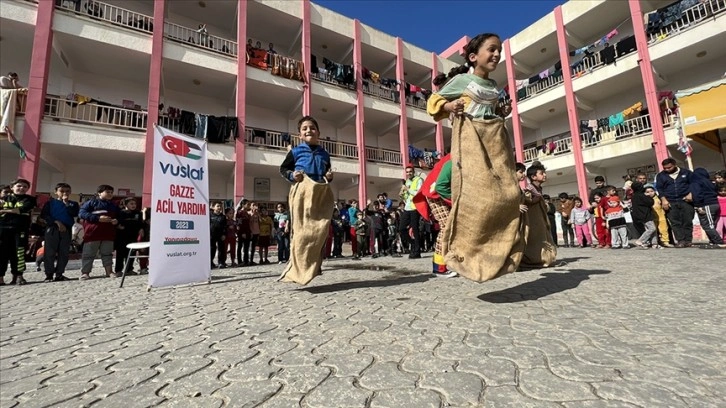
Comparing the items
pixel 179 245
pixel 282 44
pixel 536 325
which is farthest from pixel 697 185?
pixel 282 44

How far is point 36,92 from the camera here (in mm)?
9820

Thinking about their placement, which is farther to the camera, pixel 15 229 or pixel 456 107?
pixel 15 229

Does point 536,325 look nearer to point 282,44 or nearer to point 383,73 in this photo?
point 282,44

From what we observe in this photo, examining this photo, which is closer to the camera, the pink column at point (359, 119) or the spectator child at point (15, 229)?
the spectator child at point (15, 229)

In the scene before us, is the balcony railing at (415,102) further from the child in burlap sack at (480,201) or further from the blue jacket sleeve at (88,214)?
the child in burlap sack at (480,201)

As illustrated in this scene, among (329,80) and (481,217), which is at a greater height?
(329,80)

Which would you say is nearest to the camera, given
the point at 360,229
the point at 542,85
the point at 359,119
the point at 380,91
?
the point at 360,229

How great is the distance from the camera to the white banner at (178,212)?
3.97 meters

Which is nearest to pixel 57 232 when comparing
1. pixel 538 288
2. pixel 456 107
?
pixel 456 107

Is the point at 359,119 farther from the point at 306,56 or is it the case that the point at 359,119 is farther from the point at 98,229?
the point at 98,229

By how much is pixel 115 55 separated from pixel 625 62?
21.4 m

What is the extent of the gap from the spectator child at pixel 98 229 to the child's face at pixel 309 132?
4713mm

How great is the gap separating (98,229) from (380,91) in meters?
15.1

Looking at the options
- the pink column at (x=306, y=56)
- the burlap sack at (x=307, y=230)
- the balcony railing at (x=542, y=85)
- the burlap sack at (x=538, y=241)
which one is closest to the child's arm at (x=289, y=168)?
the burlap sack at (x=307, y=230)
